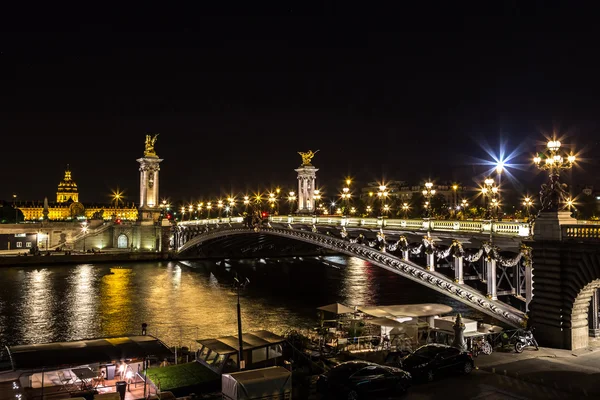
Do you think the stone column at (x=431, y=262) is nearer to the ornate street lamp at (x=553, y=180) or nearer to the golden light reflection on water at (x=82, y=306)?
the ornate street lamp at (x=553, y=180)

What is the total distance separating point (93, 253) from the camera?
87625 mm

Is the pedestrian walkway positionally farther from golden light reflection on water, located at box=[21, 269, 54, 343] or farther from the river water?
golden light reflection on water, located at box=[21, 269, 54, 343]

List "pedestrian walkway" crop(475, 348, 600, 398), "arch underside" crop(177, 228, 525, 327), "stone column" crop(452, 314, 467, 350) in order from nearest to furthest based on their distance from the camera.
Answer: "pedestrian walkway" crop(475, 348, 600, 398) → "stone column" crop(452, 314, 467, 350) → "arch underside" crop(177, 228, 525, 327)

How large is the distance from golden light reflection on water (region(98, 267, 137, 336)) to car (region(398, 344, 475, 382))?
23.0 metres

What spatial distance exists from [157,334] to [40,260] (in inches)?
2007

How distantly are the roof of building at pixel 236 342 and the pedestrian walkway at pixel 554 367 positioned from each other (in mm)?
7581

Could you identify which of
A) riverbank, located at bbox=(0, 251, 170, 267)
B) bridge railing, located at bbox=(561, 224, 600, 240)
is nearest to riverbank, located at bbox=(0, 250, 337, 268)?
riverbank, located at bbox=(0, 251, 170, 267)

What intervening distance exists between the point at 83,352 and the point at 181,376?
10.6 feet

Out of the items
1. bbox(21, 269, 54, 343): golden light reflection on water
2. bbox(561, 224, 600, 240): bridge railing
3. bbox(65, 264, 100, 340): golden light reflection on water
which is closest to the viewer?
bbox(561, 224, 600, 240): bridge railing

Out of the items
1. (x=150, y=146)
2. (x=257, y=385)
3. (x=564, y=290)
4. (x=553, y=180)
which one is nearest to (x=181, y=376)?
(x=257, y=385)

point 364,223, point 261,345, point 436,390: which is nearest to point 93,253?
point 364,223

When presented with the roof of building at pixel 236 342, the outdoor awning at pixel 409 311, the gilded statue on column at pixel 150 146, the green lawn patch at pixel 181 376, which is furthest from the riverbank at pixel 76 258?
the green lawn patch at pixel 181 376

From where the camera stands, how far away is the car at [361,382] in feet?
53.4

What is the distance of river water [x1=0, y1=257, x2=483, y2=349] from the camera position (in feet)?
122
